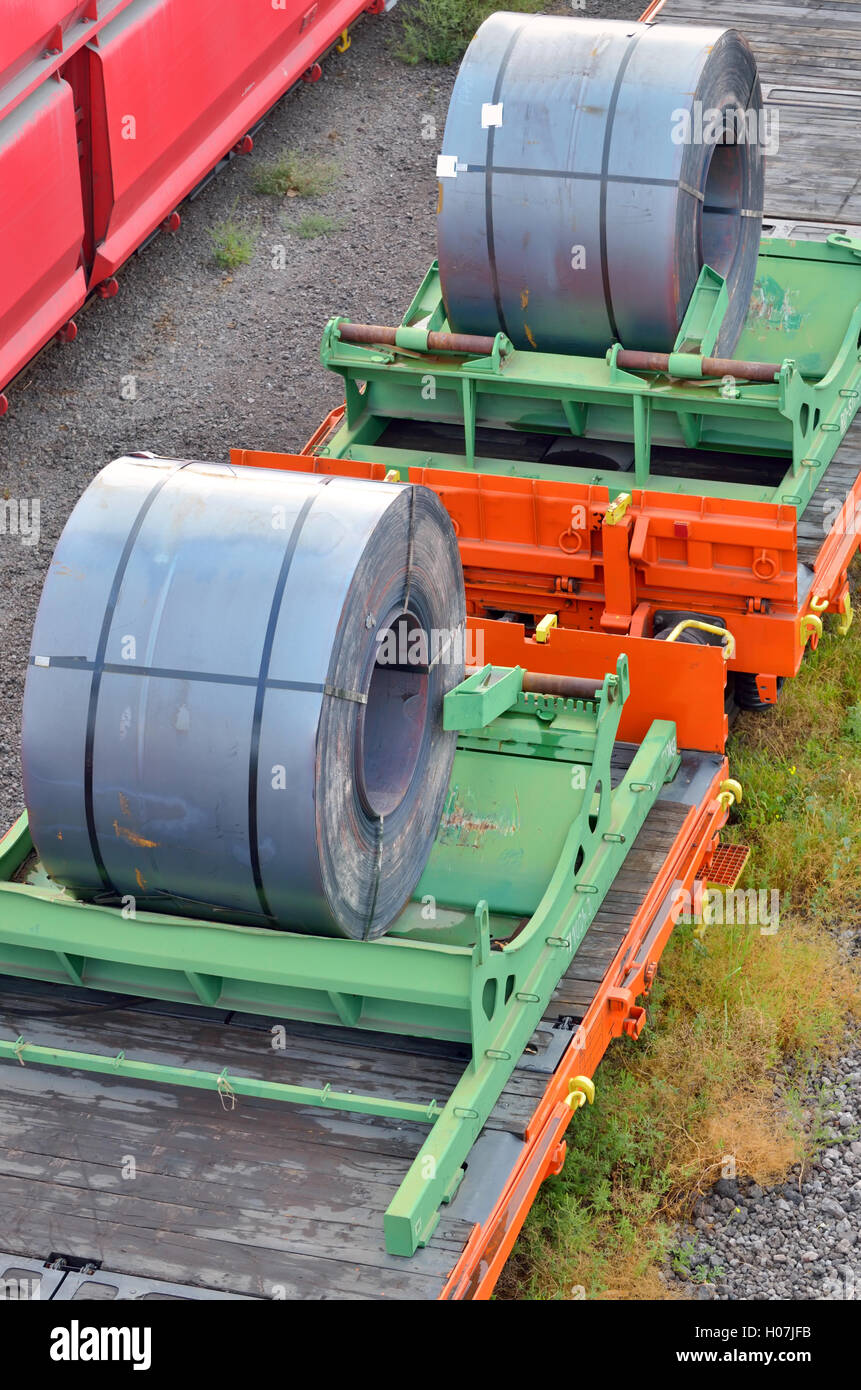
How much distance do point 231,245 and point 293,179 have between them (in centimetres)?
103

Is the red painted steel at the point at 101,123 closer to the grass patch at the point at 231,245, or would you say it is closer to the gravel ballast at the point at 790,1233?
the grass patch at the point at 231,245

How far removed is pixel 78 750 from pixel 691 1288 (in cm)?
269

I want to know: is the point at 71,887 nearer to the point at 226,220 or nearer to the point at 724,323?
the point at 724,323

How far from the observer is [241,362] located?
12.1 m

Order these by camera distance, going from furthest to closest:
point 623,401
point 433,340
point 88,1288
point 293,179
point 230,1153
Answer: point 293,179, point 433,340, point 623,401, point 230,1153, point 88,1288

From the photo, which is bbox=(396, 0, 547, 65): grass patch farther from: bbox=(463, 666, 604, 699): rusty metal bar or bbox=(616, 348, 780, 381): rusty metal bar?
bbox=(463, 666, 604, 699): rusty metal bar

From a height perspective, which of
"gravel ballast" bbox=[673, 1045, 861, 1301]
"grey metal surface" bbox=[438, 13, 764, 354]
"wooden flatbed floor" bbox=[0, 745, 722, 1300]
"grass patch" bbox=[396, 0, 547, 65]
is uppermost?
"grass patch" bbox=[396, 0, 547, 65]

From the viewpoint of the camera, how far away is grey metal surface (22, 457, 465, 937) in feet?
19.8

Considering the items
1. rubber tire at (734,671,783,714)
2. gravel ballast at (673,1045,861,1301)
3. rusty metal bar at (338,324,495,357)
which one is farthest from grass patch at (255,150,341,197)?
gravel ballast at (673,1045,861,1301)

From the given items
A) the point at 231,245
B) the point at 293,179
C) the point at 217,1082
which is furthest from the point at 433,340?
the point at 293,179

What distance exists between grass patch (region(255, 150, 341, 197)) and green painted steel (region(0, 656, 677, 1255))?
24.2 feet

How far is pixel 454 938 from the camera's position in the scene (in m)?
6.97

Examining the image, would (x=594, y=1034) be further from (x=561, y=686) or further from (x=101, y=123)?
(x=101, y=123)

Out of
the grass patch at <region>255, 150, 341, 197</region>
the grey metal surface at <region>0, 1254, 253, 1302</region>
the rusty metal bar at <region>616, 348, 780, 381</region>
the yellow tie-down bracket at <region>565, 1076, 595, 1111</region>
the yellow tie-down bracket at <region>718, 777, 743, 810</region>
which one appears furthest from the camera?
the grass patch at <region>255, 150, 341, 197</region>
